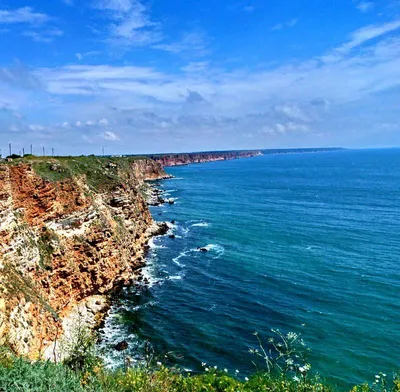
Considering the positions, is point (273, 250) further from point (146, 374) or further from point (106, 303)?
point (146, 374)

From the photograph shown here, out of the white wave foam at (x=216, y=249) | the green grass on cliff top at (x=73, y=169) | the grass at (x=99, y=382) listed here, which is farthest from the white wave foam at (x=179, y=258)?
the grass at (x=99, y=382)

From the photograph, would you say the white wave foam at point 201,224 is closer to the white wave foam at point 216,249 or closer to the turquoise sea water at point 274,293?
the turquoise sea water at point 274,293

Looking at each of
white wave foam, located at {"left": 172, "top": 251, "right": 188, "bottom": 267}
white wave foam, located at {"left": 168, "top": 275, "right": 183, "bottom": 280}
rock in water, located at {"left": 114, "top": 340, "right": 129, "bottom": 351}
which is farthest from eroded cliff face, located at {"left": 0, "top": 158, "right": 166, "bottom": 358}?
white wave foam, located at {"left": 172, "top": 251, "right": 188, "bottom": 267}

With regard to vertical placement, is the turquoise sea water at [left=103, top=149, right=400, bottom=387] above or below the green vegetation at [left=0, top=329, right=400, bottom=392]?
below

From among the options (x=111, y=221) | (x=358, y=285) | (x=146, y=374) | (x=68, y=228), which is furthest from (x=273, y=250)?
(x=146, y=374)

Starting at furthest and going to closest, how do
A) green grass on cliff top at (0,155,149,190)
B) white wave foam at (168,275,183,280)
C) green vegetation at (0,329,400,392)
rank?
white wave foam at (168,275,183,280)
green grass on cliff top at (0,155,149,190)
green vegetation at (0,329,400,392)

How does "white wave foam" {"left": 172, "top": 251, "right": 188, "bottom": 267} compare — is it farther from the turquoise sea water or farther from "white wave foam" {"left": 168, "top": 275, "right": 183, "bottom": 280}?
"white wave foam" {"left": 168, "top": 275, "right": 183, "bottom": 280}
